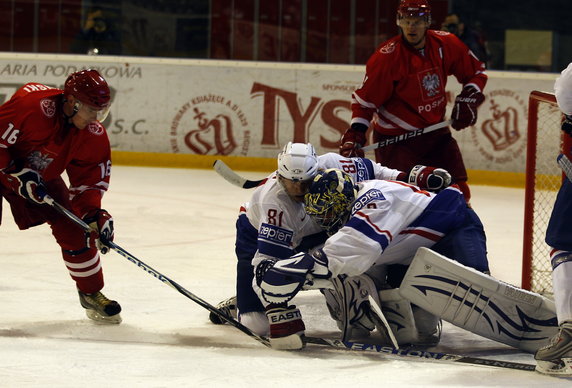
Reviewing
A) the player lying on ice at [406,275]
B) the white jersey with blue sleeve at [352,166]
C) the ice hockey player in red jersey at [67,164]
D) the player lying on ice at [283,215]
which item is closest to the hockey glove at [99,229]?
the ice hockey player in red jersey at [67,164]

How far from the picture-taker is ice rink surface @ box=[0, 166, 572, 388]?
289 cm

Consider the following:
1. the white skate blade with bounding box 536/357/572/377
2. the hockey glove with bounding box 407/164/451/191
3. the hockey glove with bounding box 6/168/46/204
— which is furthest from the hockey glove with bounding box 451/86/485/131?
the hockey glove with bounding box 6/168/46/204

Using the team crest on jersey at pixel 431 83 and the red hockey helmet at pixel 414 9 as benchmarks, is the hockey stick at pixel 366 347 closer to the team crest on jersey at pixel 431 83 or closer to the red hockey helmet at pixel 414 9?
the team crest on jersey at pixel 431 83

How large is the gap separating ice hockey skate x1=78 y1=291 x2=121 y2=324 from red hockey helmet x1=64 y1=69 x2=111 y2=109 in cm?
67

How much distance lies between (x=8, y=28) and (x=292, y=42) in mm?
2699

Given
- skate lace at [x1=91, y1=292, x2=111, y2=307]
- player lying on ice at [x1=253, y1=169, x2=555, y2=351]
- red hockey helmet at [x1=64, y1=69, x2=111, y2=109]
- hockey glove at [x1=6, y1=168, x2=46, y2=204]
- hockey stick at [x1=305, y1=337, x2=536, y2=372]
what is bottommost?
hockey stick at [x1=305, y1=337, x2=536, y2=372]

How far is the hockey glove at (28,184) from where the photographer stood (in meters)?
3.44

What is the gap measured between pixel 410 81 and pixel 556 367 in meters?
1.80

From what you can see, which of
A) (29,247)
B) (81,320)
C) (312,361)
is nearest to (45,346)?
(81,320)

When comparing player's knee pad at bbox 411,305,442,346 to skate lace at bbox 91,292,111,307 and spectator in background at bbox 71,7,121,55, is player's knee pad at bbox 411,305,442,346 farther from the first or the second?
spectator in background at bbox 71,7,121,55

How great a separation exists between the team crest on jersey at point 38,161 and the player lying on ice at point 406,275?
0.84 metres

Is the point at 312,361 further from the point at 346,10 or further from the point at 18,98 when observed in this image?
the point at 346,10

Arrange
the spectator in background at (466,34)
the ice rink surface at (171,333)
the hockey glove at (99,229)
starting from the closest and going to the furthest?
the ice rink surface at (171,333)
the hockey glove at (99,229)
the spectator in background at (466,34)

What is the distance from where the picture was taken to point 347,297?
11.0ft
